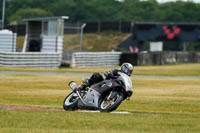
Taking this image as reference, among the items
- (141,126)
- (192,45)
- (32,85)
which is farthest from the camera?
(192,45)

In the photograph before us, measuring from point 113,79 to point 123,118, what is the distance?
5.76ft

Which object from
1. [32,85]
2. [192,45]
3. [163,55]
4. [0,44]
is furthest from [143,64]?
[192,45]

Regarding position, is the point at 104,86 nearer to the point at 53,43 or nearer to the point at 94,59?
the point at 94,59

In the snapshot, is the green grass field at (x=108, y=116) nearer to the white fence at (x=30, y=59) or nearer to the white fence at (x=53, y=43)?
the white fence at (x=30, y=59)

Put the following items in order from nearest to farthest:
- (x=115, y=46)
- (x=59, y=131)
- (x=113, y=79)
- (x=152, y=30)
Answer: (x=59, y=131) < (x=113, y=79) < (x=152, y=30) < (x=115, y=46)

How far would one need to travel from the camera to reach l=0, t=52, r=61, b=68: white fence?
125 ft

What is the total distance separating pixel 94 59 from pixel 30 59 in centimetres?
696

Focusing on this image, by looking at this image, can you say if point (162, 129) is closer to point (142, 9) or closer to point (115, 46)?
point (115, 46)

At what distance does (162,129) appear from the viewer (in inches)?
475

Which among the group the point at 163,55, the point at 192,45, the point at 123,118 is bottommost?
the point at 192,45

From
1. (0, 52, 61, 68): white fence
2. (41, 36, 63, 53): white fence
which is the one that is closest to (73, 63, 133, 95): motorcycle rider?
(0, 52, 61, 68): white fence

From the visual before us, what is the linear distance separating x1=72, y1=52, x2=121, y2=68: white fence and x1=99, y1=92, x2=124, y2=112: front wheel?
27824 millimetres

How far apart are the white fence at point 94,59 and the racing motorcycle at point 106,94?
27.7 m

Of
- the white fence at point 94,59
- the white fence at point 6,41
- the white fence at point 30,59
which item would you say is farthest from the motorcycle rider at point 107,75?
the white fence at point 6,41
